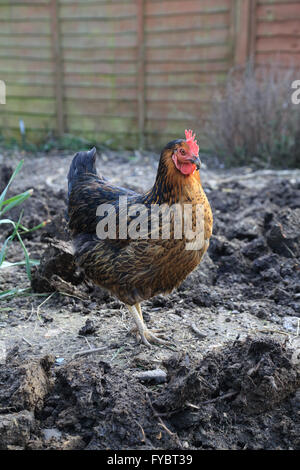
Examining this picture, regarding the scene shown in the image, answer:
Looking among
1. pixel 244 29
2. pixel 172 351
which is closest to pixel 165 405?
pixel 172 351

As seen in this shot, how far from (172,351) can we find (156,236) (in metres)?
0.67

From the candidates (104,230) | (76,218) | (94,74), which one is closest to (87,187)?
(76,218)

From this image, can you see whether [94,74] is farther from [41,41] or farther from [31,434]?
[31,434]

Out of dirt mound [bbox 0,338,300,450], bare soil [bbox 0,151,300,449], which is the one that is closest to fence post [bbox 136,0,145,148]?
bare soil [bbox 0,151,300,449]

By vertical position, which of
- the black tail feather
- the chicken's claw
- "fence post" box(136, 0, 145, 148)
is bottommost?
the chicken's claw

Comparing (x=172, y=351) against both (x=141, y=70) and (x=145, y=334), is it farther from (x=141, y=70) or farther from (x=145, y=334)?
(x=141, y=70)

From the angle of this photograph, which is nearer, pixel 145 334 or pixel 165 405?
pixel 165 405

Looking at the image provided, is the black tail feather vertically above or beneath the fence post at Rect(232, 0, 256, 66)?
beneath

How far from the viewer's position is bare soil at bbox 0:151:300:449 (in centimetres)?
198

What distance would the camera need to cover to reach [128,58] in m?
8.49

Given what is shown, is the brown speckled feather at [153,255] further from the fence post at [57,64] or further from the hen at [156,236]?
the fence post at [57,64]

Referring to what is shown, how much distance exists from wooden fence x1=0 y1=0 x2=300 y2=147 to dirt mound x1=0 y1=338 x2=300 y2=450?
5.75 metres

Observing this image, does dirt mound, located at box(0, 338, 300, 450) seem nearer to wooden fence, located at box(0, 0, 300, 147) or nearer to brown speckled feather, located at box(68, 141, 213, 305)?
brown speckled feather, located at box(68, 141, 213, 305)
